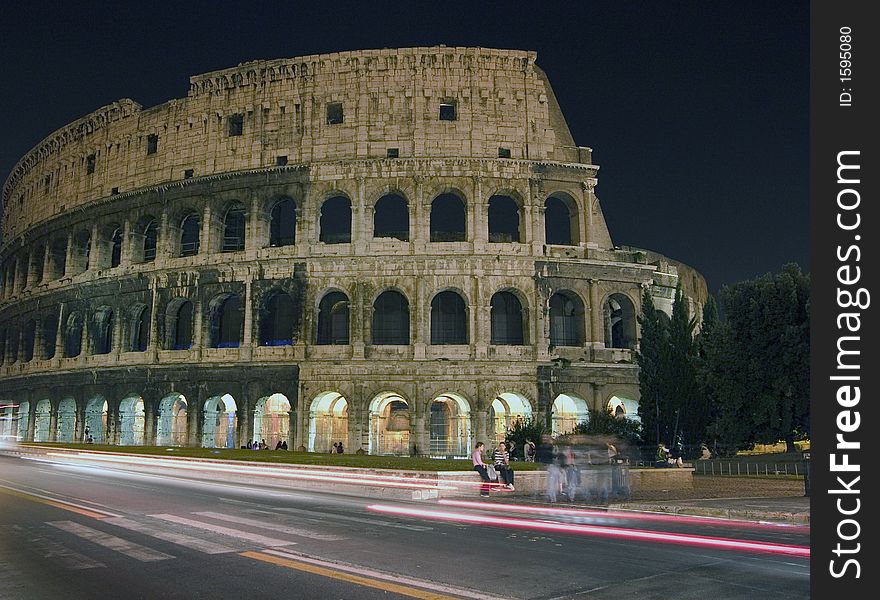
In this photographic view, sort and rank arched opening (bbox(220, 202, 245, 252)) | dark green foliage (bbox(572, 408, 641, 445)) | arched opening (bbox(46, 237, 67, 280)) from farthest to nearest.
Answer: arched opening (bbox(46, 237, 67, 280)), arched opening (bbox(220, 202, 245, 252)), dark green foliage (bbox(572, 408, 641, 445))

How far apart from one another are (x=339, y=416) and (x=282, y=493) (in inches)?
654

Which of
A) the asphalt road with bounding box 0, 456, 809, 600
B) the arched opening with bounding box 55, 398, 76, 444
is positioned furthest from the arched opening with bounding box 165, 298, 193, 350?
A: the asphalt road with bounding box 0, 456, 809, 600

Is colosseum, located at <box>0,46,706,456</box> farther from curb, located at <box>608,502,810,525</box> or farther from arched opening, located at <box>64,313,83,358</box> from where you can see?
curb, located at <box>608,502,810,525</box>

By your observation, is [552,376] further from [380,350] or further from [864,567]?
[864,567]

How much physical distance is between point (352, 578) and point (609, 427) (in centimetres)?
2121

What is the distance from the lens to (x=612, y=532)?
10617 millimetres

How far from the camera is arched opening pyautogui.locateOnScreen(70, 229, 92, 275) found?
4084cm

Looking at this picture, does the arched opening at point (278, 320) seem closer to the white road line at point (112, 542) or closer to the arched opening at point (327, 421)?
the arched opening at point (327, 421)

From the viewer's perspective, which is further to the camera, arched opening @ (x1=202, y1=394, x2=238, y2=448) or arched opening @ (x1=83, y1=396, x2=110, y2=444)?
arched opening @ (x1=83, y1=396, x2=110, y2=444)

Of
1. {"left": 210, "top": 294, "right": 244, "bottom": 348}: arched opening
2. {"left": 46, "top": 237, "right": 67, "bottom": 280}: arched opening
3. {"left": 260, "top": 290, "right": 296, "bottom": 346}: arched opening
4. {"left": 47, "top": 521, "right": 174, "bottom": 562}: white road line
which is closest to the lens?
{"left": 47, "top": 521, "right": 174, "bottom": 562}: white road line

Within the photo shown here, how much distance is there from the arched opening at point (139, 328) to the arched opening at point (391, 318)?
12350 mm

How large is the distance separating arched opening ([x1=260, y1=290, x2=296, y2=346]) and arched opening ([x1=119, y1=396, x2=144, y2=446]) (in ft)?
24.0

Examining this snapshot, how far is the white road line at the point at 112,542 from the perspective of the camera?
8594 mm

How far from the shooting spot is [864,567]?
4.80 metres
